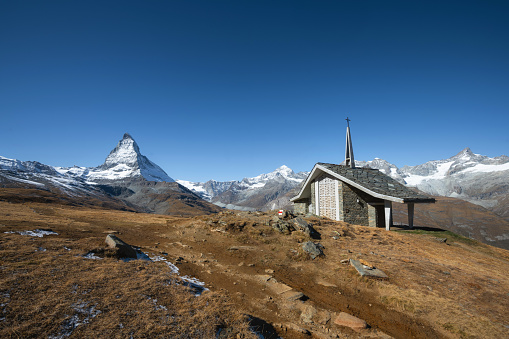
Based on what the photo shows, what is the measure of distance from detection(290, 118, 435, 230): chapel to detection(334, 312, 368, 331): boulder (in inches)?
592

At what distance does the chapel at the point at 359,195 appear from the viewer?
64.7 ft

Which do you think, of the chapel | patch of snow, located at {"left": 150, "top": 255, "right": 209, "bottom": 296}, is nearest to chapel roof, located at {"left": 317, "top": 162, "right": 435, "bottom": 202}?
the chapel

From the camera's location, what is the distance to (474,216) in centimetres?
11556

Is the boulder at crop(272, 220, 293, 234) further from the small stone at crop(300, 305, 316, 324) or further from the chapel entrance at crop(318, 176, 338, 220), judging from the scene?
the chapel entrance at crop(318, 176, 338, 220)

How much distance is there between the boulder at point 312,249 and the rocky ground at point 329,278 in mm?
54

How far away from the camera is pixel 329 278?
910cm

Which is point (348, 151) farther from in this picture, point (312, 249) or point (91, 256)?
point (91, 256)

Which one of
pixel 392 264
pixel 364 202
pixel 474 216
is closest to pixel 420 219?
pixel 474 216

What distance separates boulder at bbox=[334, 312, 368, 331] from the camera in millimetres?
5812

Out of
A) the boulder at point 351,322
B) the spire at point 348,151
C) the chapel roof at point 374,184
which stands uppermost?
the spire at point 348,151

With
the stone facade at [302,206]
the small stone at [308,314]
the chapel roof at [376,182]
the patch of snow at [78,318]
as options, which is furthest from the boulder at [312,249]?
the stone facade at [302,206]

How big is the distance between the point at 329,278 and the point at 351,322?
3249 mm

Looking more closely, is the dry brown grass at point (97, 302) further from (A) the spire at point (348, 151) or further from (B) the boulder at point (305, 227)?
(A) the spire at point (348, 151)

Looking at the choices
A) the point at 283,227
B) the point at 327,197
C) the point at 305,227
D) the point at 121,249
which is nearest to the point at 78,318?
the point at 121,249
